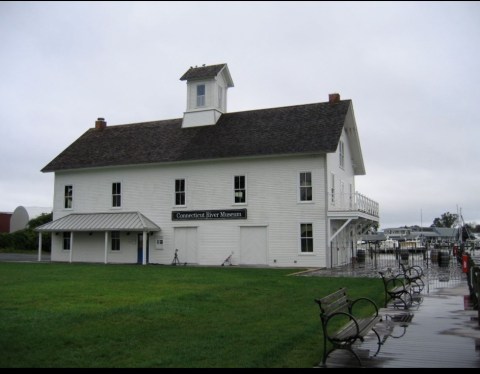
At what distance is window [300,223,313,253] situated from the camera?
27.6 meters

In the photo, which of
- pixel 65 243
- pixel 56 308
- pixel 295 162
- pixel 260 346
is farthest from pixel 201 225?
pixel 260 346

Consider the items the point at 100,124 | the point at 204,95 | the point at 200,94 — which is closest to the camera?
the point at 204,95

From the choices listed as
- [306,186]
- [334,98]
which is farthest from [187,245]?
[334,98]

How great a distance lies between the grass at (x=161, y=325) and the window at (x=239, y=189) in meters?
12.6

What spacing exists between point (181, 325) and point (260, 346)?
2223 mm

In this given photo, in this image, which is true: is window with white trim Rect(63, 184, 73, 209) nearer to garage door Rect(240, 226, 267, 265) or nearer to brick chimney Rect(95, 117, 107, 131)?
brick chimney Rect(95, 117, 107, 131)

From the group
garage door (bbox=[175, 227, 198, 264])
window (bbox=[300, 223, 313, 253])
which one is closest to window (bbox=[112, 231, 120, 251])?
garage door (bbox=[175, 227, 198, 264])

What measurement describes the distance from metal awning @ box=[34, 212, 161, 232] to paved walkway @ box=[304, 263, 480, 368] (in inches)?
784

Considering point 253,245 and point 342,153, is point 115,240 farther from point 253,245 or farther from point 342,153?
point 342,153

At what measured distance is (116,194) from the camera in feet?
110

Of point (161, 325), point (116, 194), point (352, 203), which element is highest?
point (116, 194)

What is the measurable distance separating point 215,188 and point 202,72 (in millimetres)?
8404

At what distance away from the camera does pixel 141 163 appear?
31.9 meters

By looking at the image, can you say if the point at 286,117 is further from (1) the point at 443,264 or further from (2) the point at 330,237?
(1) the point at 443,264
